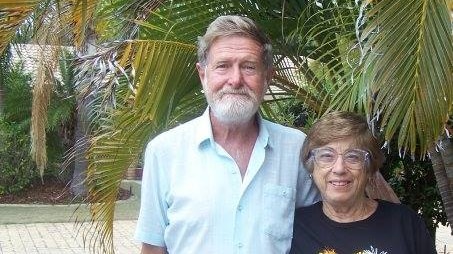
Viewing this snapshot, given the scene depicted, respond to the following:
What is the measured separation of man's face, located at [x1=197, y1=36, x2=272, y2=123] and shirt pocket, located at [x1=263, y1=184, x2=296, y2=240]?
0.30 m

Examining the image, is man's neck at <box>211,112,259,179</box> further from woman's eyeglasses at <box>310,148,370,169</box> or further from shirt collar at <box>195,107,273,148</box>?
woman's eyeglasses at <box>310,148,370,169</box>

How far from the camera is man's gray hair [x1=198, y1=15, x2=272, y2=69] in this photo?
2.69m

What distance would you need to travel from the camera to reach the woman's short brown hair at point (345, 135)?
2504 mm

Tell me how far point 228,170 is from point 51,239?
8.31m

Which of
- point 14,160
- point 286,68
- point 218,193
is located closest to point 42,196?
point 14,160

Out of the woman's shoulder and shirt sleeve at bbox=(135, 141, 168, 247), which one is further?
shirt sleeve at bbox=(135, 141, 168, 247)

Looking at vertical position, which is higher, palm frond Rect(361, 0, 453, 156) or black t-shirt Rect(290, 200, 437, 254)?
palm frond Rect(361, 0, 453, 156)

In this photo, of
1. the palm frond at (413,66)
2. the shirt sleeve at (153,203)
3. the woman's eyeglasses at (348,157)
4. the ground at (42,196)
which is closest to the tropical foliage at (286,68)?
the palm frond at (413,66)

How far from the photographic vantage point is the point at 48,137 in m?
15.6

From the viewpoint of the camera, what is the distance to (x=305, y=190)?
275cm

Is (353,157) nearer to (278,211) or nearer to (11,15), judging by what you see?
(278,211)

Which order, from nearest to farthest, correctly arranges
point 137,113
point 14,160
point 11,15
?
1. point 11,15
2. point 137,113
3. point 14,160

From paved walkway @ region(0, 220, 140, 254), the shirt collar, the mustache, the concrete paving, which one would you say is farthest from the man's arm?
paved walkway @ region(0, 220, 140, 254)

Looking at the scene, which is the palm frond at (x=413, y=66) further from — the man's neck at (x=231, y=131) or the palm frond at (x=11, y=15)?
the palm frond at (x=11, y=15)
